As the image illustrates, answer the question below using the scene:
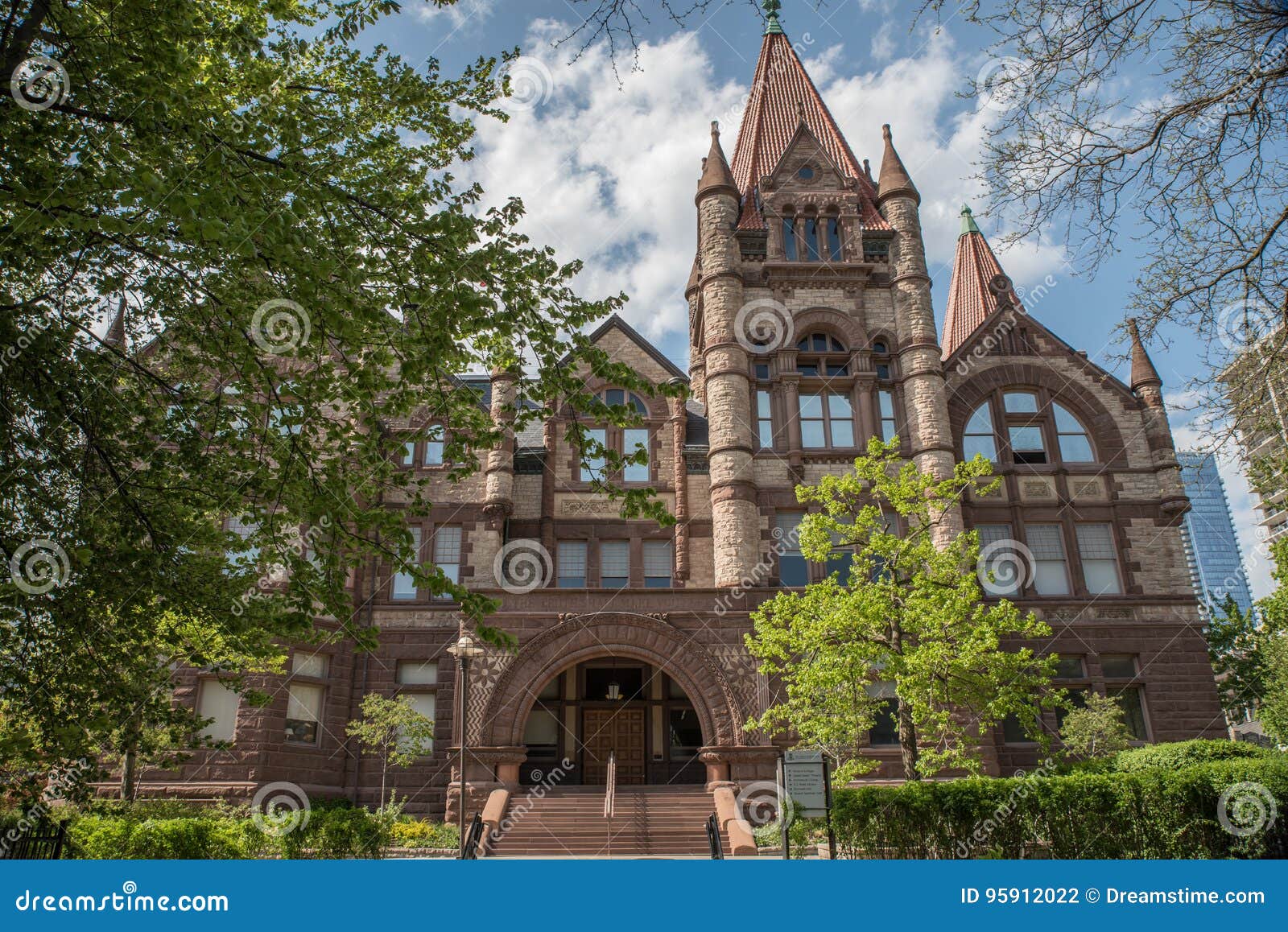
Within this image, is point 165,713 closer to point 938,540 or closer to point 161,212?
point 161,212

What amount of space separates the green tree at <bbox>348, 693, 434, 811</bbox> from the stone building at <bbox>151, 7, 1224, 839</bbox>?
836mm

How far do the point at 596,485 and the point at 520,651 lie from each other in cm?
1420

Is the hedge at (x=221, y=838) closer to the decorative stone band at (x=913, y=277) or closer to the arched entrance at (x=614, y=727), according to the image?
the arched entrance at (x=614, y=727)

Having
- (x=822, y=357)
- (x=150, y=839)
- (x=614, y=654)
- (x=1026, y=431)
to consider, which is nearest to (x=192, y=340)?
(x=150, y=839)

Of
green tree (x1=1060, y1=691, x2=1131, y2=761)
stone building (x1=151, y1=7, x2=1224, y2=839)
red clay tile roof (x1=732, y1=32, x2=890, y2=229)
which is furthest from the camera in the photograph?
red clay tile roof (x1=732, y1=32, x2=890, y2=229)

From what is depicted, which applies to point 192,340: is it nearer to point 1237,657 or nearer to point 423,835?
point 423,835

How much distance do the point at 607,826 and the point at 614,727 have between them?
6.77 m

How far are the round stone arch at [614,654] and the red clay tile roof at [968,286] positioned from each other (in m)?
21.7

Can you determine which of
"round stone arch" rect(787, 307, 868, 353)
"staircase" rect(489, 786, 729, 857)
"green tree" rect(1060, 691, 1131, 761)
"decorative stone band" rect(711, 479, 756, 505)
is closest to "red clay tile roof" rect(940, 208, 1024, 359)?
"round stone arch" rect(787, 307, 868, 353)

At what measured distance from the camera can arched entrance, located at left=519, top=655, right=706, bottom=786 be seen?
2692 centimetres

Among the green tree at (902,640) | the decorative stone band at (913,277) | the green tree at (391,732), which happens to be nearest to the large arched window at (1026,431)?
the decorative stone band at (913,277)

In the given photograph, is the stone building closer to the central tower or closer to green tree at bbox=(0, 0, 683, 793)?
the central tower

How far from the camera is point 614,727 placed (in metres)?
27.4

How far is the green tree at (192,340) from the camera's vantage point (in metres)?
8.77
